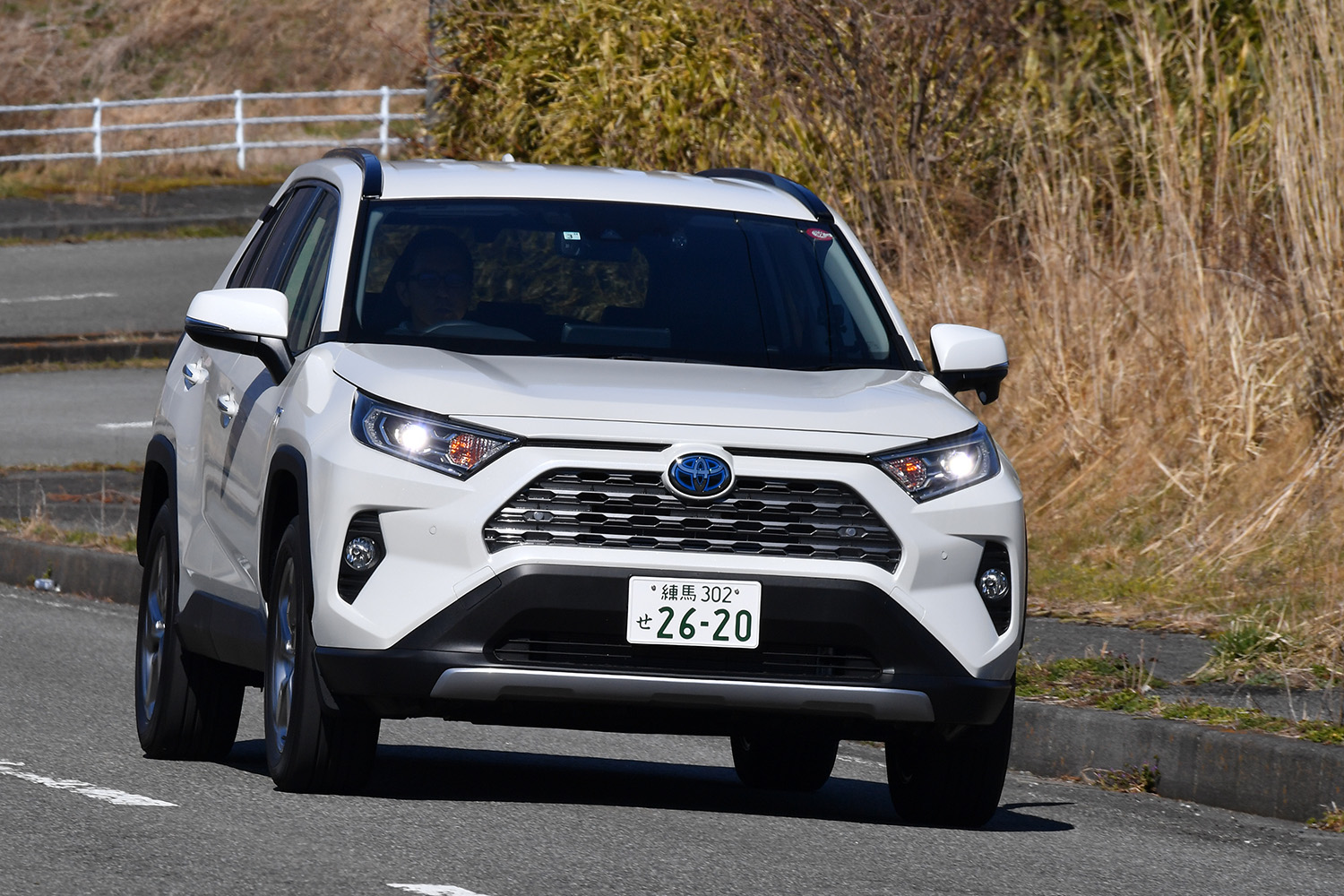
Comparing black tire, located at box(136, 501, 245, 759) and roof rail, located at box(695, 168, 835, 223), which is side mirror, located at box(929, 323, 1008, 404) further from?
black tire, located at box(136, 501, 245, 759)

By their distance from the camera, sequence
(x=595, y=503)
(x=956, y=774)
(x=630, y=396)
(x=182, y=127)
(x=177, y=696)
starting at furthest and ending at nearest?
(x=182, y=127)
(x=177, y=696)
(x=956, y=774)
(x=630, y=396)
(x=595, y=503)

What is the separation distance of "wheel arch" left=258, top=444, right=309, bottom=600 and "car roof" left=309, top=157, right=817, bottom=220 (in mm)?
1049

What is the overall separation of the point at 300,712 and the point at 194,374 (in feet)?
6.33

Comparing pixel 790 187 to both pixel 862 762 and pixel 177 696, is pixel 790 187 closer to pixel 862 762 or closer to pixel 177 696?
pixel 862 762

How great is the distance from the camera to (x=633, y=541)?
249 inches

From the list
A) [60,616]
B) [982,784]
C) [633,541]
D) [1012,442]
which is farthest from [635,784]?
[1012,442]

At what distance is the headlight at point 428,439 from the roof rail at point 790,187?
1.95m

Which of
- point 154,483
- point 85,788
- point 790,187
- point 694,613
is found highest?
point 790,187

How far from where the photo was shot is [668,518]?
20.8 ft

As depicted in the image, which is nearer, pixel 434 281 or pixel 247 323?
pixel 247 323

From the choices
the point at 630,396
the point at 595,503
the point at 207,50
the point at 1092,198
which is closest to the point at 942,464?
the point at 630,396

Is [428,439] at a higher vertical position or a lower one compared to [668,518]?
higher

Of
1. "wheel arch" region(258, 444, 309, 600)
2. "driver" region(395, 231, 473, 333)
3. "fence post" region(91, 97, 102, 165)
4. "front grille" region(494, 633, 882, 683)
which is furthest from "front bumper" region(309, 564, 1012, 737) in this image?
"fence post" region(91, 97, 102, 165)

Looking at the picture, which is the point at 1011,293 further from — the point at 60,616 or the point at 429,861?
the point at 429,861
